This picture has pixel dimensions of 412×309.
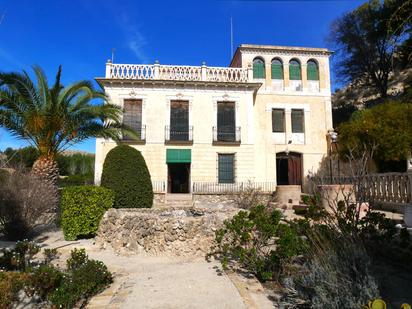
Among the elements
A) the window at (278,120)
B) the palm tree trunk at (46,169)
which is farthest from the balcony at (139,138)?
the window at (278,120)

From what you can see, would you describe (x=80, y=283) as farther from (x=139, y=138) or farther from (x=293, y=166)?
(x=293, y=166)

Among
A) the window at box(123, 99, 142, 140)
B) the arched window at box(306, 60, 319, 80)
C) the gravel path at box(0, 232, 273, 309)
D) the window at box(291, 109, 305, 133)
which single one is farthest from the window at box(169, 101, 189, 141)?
the gravel path at box(0, 232, 273, 309)

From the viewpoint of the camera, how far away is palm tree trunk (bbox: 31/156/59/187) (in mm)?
10790

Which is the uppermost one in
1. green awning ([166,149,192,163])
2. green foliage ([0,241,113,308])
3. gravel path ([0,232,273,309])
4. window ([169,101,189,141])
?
window ([169,101,189,141])

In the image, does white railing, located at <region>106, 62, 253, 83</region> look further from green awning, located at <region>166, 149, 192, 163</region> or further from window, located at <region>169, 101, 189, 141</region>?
green awning, located at <region>166, 149, 192, 163</region>

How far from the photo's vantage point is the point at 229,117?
19391mm

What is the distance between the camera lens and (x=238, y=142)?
18.9 metres

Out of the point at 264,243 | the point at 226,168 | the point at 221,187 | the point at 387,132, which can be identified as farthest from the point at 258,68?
the point at 264,243

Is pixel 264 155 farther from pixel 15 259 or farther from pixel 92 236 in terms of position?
pixel 15 259

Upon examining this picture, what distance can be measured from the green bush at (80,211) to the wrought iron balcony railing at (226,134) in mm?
11217

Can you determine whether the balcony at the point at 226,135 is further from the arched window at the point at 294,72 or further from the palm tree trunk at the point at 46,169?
the palm tree trunk at the point at 46,169

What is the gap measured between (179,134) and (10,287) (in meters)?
15.2

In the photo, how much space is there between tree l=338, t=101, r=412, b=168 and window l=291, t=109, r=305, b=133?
427cm

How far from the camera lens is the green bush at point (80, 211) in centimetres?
827
